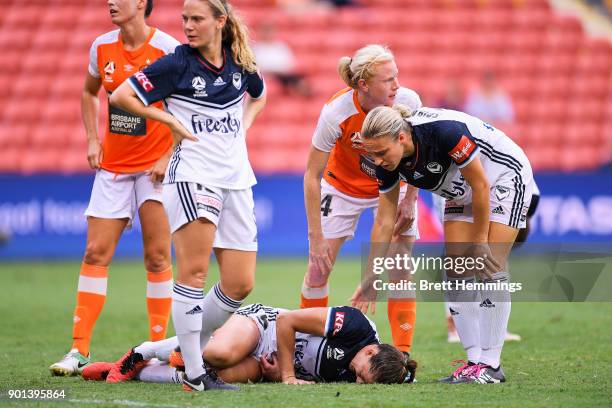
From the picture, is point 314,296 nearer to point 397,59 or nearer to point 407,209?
point 407,209

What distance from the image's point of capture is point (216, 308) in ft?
18.4

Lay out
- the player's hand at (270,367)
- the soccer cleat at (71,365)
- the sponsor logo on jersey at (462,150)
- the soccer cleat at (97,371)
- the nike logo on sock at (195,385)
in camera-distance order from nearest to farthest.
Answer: the nike logo on sock at (195,385)
the sponsor logo on jersey at (462,150)
the player's hand at (270,367)
the soccer cleat at (97,371)
the soccer cleat at (71,365)

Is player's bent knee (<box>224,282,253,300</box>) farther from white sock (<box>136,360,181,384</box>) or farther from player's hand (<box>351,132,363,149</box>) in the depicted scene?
player's hand (<box>351,132,363,149</box>)

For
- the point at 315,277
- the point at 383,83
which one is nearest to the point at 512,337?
the point at 315,277

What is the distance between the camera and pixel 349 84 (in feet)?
20.1

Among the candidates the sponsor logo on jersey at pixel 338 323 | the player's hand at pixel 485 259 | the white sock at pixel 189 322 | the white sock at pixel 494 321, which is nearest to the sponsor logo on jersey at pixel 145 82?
the white sock at pixel 189 322

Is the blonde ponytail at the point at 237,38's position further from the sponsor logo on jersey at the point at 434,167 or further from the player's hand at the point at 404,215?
the player's hand at the point at 404,215

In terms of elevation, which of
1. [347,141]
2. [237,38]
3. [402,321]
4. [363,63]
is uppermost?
[237,38]

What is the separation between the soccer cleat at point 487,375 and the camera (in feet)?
18.4

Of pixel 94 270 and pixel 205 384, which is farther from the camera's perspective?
pixel 94 270

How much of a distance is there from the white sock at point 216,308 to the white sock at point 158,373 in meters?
0.32

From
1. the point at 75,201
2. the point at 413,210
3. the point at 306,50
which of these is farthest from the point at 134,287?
the point at 306,50

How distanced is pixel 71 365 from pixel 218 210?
1597 millimetres

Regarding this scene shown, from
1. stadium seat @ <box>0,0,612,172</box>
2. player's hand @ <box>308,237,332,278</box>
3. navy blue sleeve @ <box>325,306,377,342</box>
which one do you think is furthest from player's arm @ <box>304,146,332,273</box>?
stadium seat @ <box>0,0,612,172</box>
